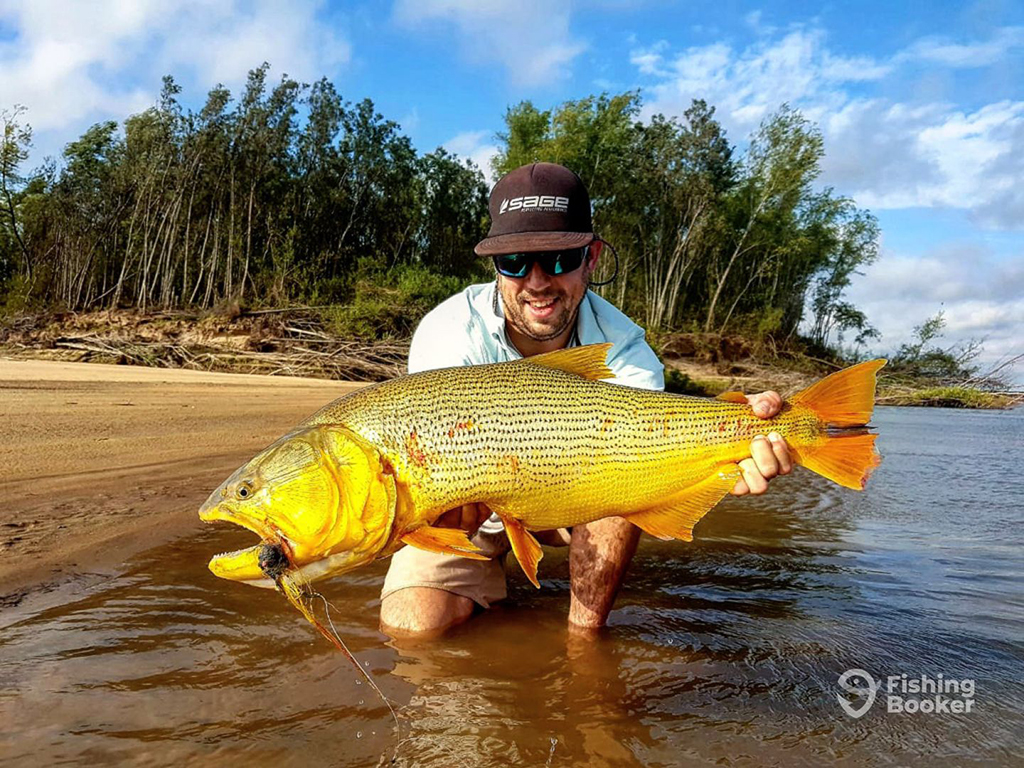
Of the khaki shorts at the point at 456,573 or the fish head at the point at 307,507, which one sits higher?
the fish head at the point at 307,507

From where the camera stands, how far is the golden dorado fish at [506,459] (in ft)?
7.36

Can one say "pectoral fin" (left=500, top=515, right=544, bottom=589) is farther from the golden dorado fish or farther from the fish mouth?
the fish mouth

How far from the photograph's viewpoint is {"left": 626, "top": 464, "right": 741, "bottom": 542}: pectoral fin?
277cm

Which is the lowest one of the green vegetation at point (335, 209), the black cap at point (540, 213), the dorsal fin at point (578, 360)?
the dorsal fin at point (578, 360)

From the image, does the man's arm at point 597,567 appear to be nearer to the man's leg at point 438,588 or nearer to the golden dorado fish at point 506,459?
the man's leg at point 438,588

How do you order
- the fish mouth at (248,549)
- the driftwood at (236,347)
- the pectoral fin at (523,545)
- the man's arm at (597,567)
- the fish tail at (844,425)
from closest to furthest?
the fish mouth at (248,549) → the pectoral fin at (523,545) → the fish tail at (844,425) → the man's arm at (597,567) → the driftwood at (236,347)

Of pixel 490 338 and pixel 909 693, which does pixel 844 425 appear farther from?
pixel 490 338

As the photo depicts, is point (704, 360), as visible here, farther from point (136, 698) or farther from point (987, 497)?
point (136, 698)

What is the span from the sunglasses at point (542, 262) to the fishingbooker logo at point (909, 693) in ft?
7.86

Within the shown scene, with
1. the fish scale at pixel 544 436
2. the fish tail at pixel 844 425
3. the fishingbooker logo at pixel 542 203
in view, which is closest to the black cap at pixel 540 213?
the fishingbooker logo at pixel 542 203

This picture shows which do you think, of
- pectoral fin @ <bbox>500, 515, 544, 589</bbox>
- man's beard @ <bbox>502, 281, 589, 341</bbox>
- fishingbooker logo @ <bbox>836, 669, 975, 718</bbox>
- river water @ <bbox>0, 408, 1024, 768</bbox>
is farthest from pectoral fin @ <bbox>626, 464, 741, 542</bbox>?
man's beard @ <bbox>502, 281, 589, 341</bbox>

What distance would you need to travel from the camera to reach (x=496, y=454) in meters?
2.51

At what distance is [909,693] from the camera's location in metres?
2.88

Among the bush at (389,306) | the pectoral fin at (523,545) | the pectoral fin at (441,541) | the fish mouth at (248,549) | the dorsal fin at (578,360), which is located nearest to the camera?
the fish mouth at (248,549)
